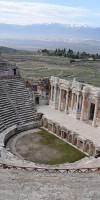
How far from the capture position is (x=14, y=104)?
31891 millimetres

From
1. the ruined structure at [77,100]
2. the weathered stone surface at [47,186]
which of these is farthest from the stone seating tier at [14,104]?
the weathered stone surface at [47,186]

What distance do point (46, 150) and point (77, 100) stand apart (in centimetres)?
955

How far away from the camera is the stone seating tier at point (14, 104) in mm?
29594

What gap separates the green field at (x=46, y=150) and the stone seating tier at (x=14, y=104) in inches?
110

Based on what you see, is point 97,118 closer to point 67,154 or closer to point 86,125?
point 86,125

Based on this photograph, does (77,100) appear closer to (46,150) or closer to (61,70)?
(46,150)

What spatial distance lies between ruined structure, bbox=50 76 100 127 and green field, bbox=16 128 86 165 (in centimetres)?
553

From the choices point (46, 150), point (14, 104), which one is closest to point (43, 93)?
point (14, 104)

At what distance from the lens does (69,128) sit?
28.7m

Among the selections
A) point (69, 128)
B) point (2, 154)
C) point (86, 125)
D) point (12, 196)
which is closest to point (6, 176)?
point (12, 196)

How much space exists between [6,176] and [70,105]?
66.0ft

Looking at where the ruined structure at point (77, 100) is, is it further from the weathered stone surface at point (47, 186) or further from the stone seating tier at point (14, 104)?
the weathered stone surface at point (47, 186)

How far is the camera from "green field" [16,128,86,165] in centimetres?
2367

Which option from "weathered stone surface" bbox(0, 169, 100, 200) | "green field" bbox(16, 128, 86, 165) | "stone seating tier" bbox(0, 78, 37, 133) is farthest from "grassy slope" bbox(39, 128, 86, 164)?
"weathered stone surface" bbox(0, 169, 100, 200)
